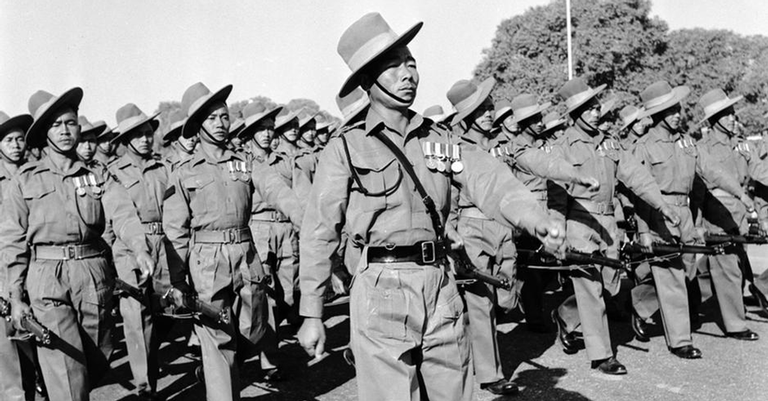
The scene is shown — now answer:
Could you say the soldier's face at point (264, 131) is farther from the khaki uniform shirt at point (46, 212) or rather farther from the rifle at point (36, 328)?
the rifle at point (36, 328)

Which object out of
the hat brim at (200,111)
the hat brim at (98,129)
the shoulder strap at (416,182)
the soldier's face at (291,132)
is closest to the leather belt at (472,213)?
the hat brim at (200,111)

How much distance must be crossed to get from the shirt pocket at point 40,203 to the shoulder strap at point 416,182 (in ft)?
9.75

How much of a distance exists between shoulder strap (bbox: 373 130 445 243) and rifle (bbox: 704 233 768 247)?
560 cm

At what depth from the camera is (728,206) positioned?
9.20 m

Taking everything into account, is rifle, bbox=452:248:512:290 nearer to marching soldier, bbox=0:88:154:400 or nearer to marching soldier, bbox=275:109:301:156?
marching soldier, bbox=0:88:154:400

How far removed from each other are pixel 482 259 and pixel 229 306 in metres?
2.40

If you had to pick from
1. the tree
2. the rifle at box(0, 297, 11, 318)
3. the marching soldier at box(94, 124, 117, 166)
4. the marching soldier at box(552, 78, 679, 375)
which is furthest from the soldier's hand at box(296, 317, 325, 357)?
the tree

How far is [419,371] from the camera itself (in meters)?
4.11

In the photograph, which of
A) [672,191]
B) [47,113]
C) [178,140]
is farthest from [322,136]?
[47,113]

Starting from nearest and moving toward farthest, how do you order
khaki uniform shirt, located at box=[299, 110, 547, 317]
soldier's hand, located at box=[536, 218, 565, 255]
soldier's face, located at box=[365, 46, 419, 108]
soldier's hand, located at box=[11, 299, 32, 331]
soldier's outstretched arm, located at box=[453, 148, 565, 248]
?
1. soldier's hand, located at box=[536, 218, 565, 255]
2. soldier's outstretched arm, located at box=[453, 148, 565, 248]
3. khaki uniform shirt, located at box=[299, 110, 547, 317]
4. soldier's face, located at box=[365, 46, 419, 108]
5. soldier's hand, located at box=[11, 299, 32, 331]

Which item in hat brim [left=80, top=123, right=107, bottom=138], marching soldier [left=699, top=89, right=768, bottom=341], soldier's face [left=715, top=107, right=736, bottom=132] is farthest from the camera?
hat brim [left=80, top=123, right=107, bottom=138]

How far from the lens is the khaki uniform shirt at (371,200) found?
402cm

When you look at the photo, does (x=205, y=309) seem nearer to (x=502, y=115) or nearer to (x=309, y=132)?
(x=502, y=115)

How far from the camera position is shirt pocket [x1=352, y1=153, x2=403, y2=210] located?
4.06m
